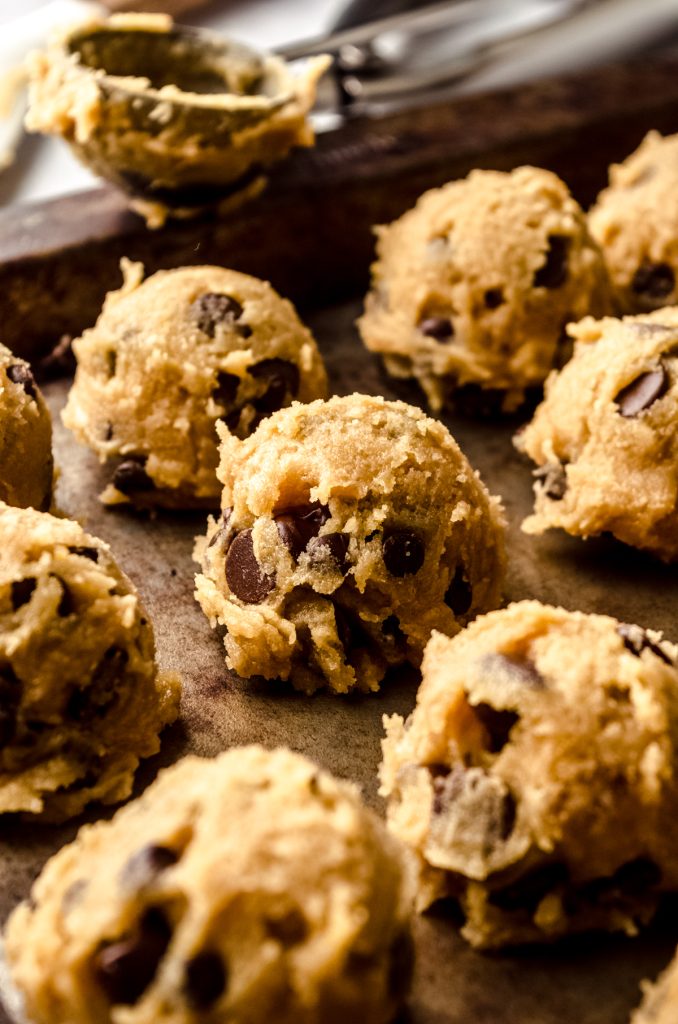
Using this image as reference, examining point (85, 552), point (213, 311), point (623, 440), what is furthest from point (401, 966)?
point (213, 311)

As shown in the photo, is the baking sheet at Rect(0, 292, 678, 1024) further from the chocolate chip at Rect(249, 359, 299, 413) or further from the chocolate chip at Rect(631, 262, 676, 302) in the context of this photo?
the chocolate chip at Rect(631, 262, 676, 302)

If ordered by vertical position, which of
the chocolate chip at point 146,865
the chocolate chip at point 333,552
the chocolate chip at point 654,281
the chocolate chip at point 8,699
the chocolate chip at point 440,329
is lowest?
the chocolate chip at point 654,281

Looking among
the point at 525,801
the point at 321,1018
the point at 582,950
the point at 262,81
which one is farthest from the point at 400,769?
the point at 262,81

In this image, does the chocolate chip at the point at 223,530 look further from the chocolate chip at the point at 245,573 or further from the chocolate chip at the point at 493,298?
the chocolate chip at the point at 493,298

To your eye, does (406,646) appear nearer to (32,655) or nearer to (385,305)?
(32,655)

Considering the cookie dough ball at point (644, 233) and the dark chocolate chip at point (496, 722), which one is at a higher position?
the dark chocolate chip at point (496, 722)

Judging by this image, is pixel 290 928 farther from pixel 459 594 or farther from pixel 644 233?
pixel 644 233

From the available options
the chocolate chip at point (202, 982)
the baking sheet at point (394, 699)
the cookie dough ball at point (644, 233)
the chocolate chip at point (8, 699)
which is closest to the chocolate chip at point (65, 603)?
the chocolate chip at point (8, 699)

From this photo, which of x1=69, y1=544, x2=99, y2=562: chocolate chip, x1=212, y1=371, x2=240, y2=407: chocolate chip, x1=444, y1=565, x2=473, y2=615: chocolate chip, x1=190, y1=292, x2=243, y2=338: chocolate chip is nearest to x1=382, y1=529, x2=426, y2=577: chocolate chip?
x1=444, y1=565, x2=473, y2=615: chocolate chip
